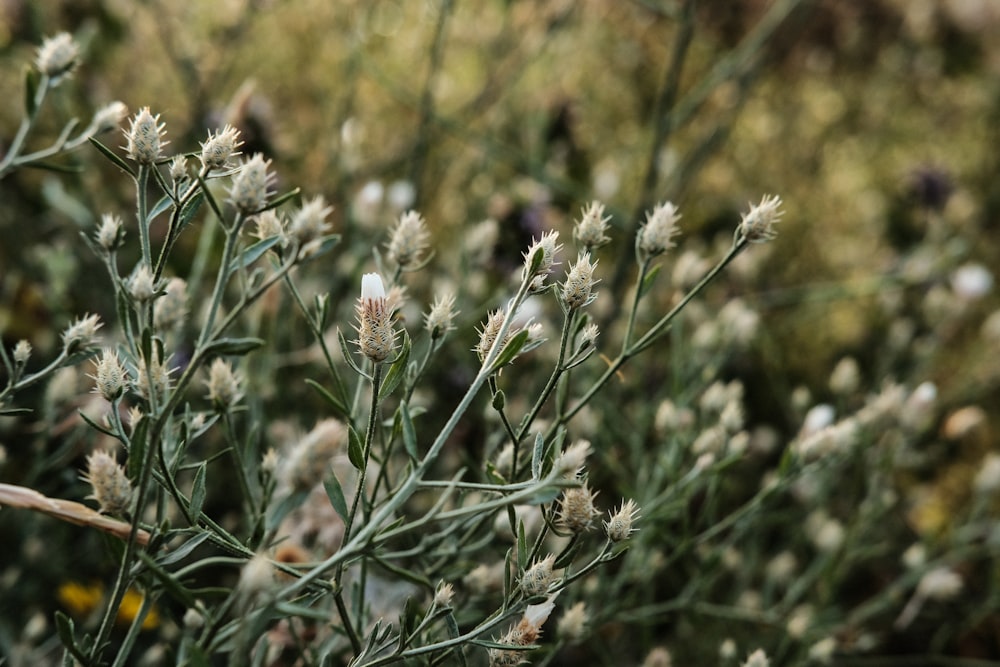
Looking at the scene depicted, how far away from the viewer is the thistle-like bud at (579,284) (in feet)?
1.16

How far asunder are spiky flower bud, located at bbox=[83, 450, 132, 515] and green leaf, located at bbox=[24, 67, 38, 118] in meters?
0.17

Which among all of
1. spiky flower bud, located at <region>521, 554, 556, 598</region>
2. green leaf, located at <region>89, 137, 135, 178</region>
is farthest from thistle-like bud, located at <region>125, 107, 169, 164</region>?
spiky flower bud, located at <region>521, 554, 556, 598</region>

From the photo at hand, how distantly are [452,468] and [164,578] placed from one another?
47cm

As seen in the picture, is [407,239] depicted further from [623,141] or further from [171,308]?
[623,141]

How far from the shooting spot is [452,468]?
2.47 ft

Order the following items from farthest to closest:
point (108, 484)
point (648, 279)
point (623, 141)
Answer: point (623, 141)
point (648, 279)
point (108, 484)

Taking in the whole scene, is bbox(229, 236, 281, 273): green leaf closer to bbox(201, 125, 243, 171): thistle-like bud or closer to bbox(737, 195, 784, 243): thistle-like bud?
bbox(201, 125, 243, 171): thistle-like bud

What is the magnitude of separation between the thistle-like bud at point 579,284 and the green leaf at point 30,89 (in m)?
0.24

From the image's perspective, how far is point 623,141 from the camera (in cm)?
130

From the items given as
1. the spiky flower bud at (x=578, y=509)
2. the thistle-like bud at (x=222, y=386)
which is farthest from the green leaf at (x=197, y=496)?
the spiky flower bud at (x=578, y=509)

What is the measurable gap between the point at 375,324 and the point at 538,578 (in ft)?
0.38

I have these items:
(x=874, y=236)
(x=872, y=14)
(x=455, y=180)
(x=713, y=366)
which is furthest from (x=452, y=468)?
(x=872, y=14)

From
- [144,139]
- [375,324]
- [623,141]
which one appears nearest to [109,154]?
[144,139]

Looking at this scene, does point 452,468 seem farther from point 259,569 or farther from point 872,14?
point 872,14
